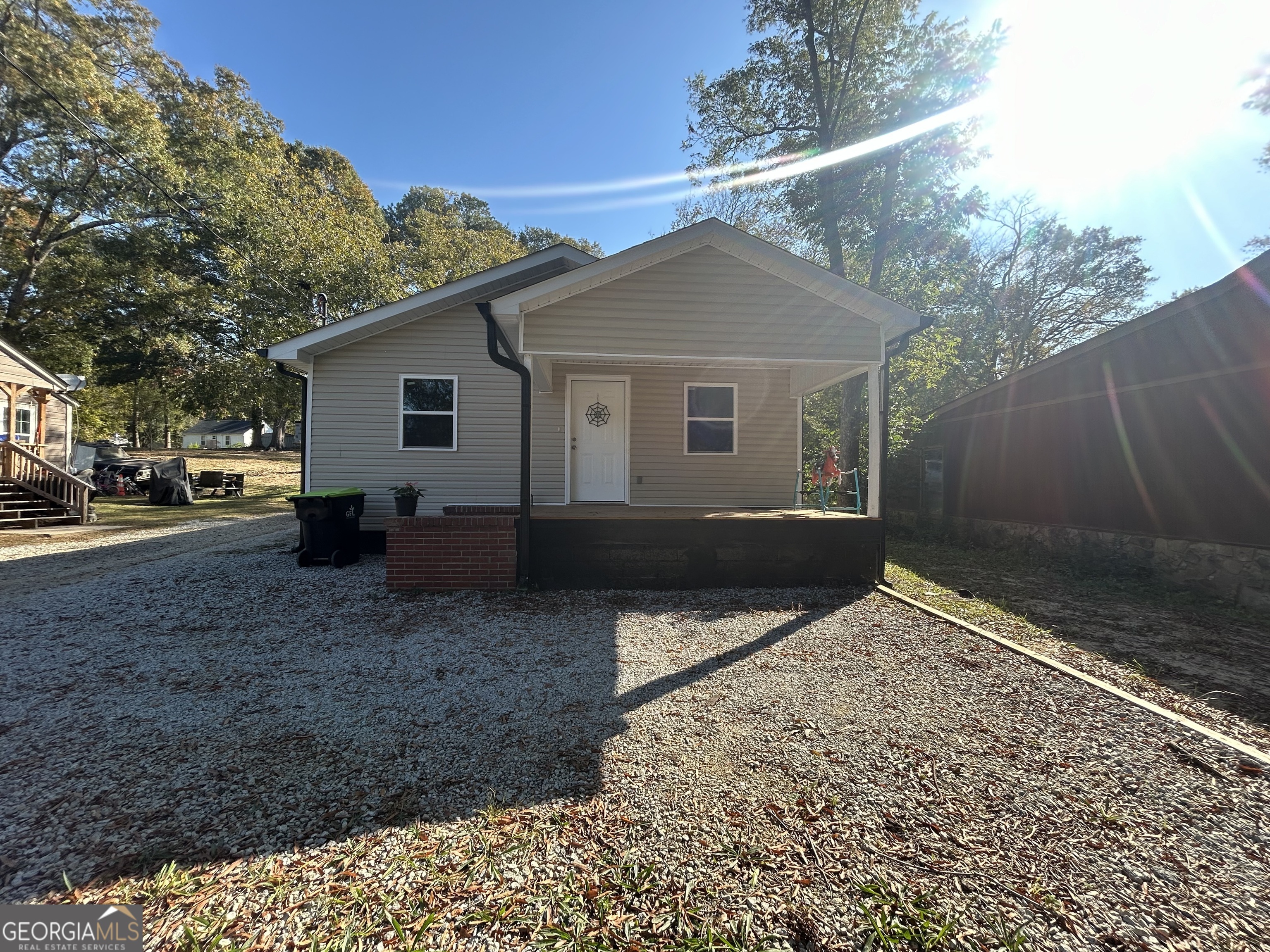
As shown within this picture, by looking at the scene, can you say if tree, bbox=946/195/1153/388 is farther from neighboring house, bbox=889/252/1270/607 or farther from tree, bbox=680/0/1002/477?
neighboring house, bbox=889/252/1270/607

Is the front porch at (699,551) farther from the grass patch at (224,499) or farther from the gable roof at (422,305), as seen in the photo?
the grass patch at (224,499)

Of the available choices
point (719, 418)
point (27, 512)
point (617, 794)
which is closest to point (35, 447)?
point (27, 512)

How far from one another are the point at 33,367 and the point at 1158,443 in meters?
23.6

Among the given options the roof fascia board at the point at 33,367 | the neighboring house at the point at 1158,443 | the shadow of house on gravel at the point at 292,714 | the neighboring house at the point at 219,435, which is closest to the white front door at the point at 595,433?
the shadow of house on gravel at the point at 292,714

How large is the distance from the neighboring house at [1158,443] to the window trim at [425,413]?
30.6ft

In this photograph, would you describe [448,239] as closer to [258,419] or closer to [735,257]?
[258,419]

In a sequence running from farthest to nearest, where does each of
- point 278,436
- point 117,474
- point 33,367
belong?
point 278,436
point 117,474
point 33,367

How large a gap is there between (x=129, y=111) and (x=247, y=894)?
946 inches

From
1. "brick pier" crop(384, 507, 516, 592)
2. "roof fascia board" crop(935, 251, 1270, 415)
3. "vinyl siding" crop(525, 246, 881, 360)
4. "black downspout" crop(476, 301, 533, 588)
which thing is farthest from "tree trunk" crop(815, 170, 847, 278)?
"brick pier" crop(384, 507, 516, 592)

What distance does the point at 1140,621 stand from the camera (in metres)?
5.09

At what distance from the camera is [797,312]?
19.1 ft

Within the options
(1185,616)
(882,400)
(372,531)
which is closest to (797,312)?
(882,400)

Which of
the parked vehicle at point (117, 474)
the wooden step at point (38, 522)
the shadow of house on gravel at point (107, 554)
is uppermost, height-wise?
the parked vehicle at point (117, 474)

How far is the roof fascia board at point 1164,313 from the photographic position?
5.41m
